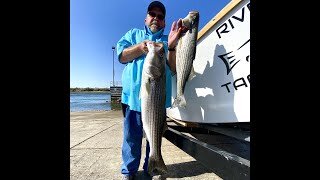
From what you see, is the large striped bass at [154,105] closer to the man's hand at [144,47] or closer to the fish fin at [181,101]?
the man's hand at [144,47]

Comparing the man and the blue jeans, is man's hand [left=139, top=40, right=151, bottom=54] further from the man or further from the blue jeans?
the blue jeans

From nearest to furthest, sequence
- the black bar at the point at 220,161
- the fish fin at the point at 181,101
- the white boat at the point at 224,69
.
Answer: the black bar at the point at 220,161, the white boat at the point at 224,69, the fish fin at the point at 181,101

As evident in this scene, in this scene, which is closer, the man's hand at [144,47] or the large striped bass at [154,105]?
the large striped bass at [154,105]

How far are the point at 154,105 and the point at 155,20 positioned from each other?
1.08 m

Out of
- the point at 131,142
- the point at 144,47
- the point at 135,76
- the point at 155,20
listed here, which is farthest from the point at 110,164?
the point at 155,20

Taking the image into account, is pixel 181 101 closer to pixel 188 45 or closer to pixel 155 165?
pixel 188 45

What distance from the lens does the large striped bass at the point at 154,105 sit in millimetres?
2943

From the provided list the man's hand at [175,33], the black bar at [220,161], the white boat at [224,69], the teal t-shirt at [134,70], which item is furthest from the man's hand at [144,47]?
the black bar at [220,161]

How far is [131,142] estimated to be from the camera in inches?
137
